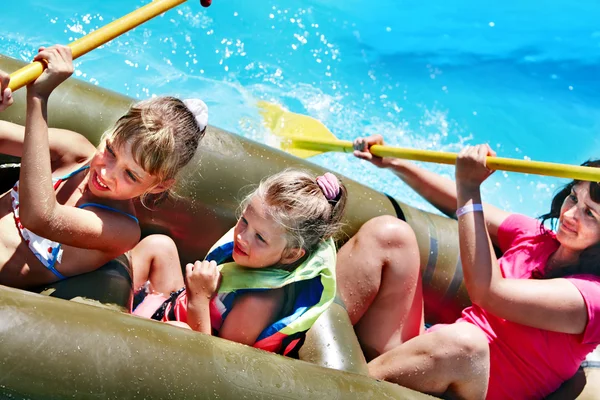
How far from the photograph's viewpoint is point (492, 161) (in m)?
1.85

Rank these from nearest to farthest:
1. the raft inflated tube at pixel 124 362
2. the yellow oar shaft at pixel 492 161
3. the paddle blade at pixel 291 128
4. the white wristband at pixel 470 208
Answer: the raft inflated tube at pixel 124 362
the yellow oar shaft at pixel 492 161
the white wristband at pixel 470 208
the paddle blade at pixel 291 128

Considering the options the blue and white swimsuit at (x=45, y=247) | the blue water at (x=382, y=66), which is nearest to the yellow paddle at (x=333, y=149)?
the blue water at (x=382, y=66)

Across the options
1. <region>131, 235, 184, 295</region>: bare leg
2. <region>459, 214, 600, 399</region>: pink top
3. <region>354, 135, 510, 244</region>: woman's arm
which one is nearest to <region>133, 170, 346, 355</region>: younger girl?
<region>131, 235, 184, 295</region>: bare leg

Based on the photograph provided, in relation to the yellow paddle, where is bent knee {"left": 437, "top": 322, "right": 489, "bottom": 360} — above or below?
below

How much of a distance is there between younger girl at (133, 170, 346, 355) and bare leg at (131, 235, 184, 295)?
25 centimetres

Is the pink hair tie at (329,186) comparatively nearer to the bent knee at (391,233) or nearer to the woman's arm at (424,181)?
the bent knee at (391,233)

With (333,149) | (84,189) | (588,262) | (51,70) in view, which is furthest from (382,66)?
(51,70)

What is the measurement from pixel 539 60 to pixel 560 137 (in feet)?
1.80

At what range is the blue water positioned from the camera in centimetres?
350

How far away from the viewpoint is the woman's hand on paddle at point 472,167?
186 cm

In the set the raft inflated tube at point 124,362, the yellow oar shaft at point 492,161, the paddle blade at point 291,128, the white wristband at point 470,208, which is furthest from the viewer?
the paddle blade at point 291,128

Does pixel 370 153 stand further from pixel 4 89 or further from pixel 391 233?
pixel 4 89

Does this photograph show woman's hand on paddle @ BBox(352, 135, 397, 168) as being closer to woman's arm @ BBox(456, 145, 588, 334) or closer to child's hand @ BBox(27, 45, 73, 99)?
woman's arm @ BBox(456, 145, 588, 334)

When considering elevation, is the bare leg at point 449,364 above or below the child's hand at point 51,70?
below
